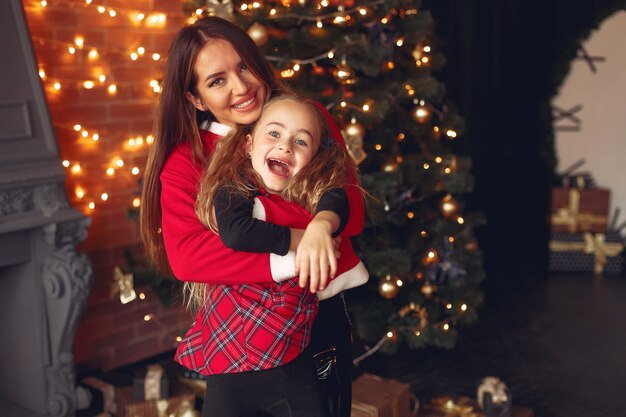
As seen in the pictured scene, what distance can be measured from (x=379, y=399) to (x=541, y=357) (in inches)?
51.3

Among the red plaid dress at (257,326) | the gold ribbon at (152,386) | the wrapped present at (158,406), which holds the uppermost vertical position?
the red plaid dress at (257,326)

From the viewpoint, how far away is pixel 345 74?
10.4 feet

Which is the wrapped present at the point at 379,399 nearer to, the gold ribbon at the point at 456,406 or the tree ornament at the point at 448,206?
the gold ribbon at the point at 456,406

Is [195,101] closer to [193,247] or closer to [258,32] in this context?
[193,247]

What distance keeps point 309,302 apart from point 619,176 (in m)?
4.58

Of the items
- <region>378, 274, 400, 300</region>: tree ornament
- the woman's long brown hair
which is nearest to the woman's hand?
the woman's long brown hair

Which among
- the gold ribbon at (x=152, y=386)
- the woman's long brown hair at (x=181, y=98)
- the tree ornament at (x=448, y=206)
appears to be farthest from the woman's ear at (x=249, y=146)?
the tree ornament at (x=448, y=206)

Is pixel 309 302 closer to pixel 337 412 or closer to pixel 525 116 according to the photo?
pixel 337 412

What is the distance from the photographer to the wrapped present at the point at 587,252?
17.7 ft

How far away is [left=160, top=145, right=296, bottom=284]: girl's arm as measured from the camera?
60.9 inches

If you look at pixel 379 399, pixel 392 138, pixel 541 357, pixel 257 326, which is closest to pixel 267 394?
pixel 257 326

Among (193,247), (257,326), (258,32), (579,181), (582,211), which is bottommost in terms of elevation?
(582,211)

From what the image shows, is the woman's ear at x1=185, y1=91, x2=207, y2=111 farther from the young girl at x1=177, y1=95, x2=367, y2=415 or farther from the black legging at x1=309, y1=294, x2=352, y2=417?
the black legging at x1=309, y1=294, x2=352, y2=417

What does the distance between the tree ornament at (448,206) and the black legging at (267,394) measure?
6.70 feet
